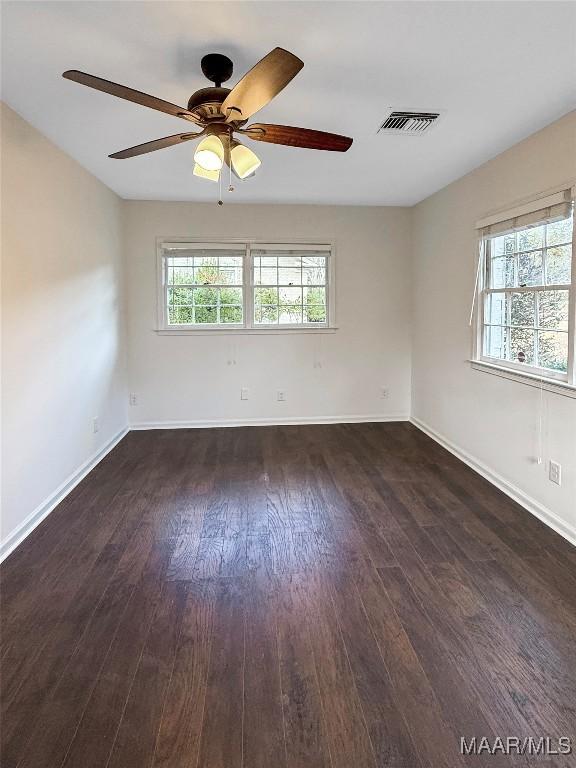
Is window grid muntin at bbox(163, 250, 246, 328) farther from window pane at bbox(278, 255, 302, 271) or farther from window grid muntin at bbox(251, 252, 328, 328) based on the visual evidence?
window pane at bbox(278, 255, 302, 271)

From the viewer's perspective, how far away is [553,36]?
1.96m

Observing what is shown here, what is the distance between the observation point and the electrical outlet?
282 centimetres

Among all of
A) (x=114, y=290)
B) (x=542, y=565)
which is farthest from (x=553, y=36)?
(x=114, y=290)

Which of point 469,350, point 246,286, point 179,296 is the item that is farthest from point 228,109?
point 179,296

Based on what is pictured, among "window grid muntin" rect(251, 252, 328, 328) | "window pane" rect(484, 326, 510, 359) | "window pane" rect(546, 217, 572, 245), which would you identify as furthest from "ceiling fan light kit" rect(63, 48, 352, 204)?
"window grid muntin" rect(251, 252, 328, 328)

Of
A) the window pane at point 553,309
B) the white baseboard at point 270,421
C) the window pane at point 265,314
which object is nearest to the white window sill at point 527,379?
the window pane at point 553,309

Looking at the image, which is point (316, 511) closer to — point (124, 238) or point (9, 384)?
point (9, 384)

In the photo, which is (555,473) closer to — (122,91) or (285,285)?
(122,91)

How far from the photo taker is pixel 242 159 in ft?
7.64

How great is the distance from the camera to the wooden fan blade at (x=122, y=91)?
166 cm

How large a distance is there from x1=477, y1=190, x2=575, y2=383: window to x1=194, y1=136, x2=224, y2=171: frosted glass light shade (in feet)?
6.74

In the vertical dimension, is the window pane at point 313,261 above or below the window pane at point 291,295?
above

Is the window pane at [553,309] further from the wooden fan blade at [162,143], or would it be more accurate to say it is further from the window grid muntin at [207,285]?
the window grid muntin at [207,285]

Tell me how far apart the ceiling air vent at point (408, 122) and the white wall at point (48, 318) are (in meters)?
2.22
